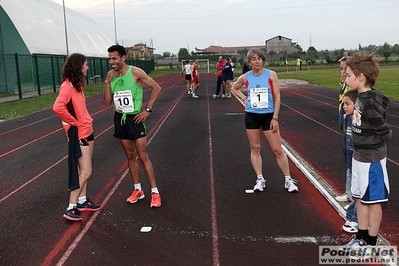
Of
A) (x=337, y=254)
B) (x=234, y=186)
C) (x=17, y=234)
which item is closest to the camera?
(x=337, y=254)

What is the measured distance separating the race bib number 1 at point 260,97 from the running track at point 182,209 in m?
1.12

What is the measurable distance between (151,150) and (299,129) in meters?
3.82

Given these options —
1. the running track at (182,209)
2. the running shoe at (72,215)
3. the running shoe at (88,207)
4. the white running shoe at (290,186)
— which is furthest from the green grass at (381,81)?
the running shoe at (72,215)

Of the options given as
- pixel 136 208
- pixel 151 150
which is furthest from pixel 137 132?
pixel 151 150

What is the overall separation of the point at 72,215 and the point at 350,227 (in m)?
2.87

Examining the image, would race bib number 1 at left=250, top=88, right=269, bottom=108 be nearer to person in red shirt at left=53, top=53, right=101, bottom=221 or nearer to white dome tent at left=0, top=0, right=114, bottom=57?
person in red shirt at left=53, top=53, right=101, bottom=221

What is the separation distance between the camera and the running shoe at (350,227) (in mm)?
3758

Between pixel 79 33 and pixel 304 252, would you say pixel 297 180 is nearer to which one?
pixel 304 252

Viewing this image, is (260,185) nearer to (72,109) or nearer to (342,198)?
(342,198)

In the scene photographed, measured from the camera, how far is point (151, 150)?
300 inches

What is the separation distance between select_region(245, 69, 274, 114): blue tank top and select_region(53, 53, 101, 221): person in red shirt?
1.99m

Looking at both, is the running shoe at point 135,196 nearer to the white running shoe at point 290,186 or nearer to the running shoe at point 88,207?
the running shoe at point 88,207

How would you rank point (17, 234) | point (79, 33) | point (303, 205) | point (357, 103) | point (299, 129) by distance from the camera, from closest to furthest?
point (357, 103)
point (17, 234)
point (303, 205)
point (299, 129)
point (79, 33)

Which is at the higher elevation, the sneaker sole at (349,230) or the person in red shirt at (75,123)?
the person in red shirt at (75,123)
